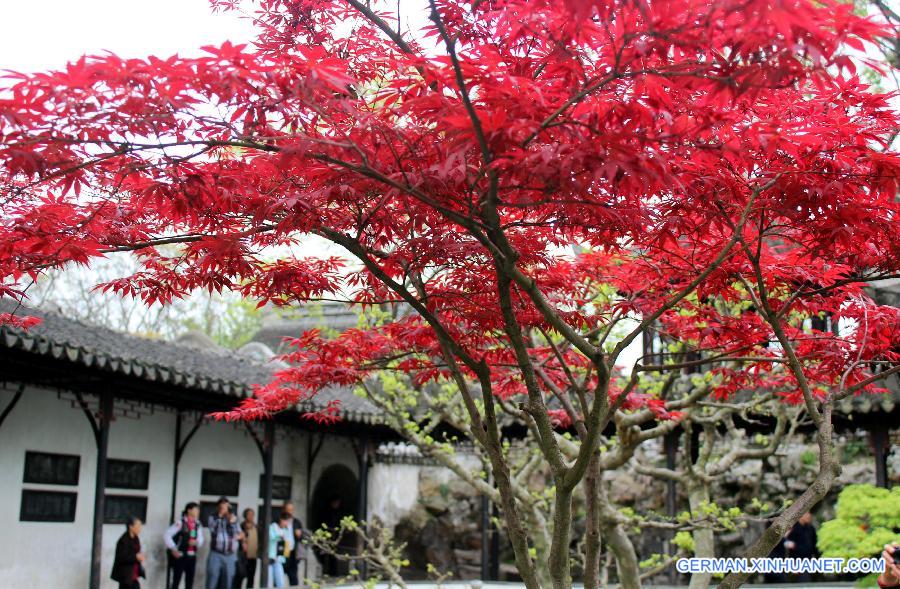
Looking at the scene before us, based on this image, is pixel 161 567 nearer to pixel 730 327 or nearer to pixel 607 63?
pixel 730 327

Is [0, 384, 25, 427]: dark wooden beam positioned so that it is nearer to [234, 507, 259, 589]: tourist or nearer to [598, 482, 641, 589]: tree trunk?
[234, 507, 259, 589]: tourist

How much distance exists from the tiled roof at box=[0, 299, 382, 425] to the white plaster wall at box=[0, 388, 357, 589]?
776mm

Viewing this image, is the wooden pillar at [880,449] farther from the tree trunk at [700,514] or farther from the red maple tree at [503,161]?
the red maple tree at [503,161]

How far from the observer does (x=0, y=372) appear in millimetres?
8305

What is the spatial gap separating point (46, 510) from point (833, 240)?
8.30 m

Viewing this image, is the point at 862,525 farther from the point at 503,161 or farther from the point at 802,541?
the point at 503,161

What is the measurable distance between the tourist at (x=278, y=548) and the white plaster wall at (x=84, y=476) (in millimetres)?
876

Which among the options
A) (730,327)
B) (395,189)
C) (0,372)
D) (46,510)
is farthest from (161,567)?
(395,189)

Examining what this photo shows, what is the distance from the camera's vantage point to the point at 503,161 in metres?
2.61

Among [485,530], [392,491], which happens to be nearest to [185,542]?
[485,530]

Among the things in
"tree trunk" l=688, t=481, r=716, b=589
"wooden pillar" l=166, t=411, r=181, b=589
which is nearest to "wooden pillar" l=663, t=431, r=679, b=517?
"tree trunk" l=688, t=481, r=716, b=589

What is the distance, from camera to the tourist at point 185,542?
33.0 feet

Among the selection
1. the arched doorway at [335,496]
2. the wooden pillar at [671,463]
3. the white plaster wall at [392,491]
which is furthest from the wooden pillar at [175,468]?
the wooden pillar at [671,463]

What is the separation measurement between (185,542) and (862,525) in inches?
287
